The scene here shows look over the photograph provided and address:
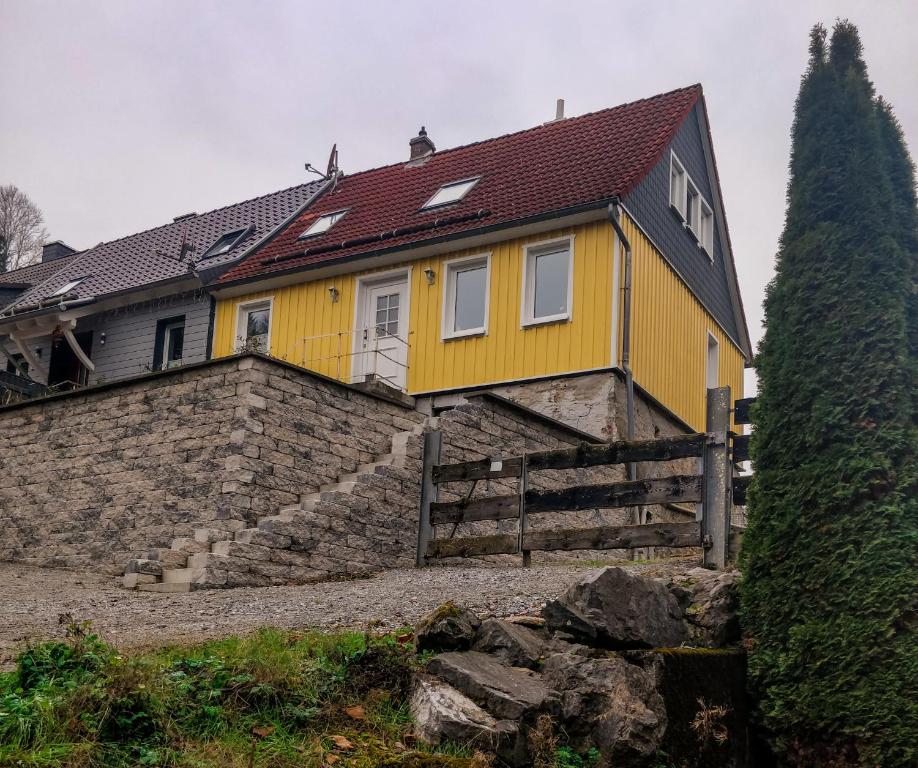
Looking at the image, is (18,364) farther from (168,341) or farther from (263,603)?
(263,603)

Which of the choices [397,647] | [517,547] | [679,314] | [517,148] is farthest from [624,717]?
[517,148]

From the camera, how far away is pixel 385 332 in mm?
18969

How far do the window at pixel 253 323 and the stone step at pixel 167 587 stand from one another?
932 centimetres

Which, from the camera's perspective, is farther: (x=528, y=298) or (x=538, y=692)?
(x=528, y=298)

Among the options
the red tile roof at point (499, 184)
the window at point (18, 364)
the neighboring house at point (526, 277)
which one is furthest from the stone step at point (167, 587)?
the window at point (18, 364)

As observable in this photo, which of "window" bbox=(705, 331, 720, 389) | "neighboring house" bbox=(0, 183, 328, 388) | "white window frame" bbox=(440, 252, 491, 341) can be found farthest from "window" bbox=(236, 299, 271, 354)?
"window" bbox=(705, 331, 720, 389)

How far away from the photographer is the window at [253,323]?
20531 mm

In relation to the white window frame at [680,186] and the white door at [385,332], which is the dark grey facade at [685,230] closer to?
the white window frame at [680,186]

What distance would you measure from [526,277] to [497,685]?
12.0 metres

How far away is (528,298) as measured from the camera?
57.7 feet

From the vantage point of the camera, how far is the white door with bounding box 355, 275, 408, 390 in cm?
1856

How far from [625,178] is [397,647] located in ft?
39.3

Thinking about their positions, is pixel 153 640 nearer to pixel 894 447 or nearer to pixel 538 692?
pixel 538 692

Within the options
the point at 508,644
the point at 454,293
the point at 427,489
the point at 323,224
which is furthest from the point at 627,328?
the point at 508,644
